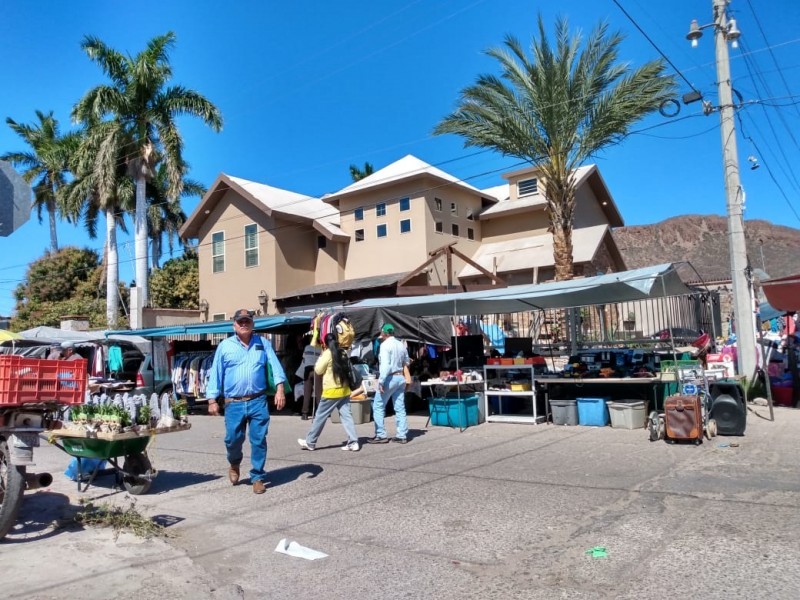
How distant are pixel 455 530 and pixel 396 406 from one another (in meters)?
5.07

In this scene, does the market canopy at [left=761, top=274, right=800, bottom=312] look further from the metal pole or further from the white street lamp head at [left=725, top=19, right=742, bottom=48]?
the white street lamp head at [left=725, top=19, right=742, bottom=48]

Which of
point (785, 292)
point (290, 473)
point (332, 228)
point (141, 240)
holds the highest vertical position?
point (141, 240)

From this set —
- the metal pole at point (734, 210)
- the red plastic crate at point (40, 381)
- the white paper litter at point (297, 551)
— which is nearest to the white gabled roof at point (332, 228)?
the metal pole at point (734, 210)

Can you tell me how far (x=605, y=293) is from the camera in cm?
1260

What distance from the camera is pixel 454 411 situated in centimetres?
1213

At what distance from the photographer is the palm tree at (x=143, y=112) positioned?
2869 centimetres

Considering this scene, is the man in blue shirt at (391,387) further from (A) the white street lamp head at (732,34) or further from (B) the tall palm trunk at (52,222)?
(B) the tall palm trunk at (52,222)

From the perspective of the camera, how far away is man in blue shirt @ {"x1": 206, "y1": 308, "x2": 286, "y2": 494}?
7.22 metres

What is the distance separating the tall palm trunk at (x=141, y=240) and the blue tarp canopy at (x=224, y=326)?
1163 cm

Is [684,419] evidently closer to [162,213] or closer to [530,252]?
[530,252]

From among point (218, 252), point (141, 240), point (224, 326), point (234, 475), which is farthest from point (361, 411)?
point (141, 240)

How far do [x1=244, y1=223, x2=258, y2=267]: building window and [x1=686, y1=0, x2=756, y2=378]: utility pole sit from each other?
18.5 metres

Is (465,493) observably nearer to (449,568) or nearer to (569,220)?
(449,568)

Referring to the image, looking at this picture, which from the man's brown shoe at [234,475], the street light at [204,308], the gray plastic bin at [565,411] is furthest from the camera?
the street light at [204,308]
